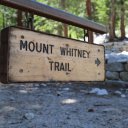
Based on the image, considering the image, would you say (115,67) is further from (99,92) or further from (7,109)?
(7,109)

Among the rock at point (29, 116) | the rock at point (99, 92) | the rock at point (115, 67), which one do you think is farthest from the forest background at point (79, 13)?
the rock at point (29, 116)

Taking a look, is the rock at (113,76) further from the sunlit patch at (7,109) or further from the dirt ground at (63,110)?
the sunlit patch at (7,109)

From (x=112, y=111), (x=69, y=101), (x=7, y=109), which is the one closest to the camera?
(x=112, y=111)

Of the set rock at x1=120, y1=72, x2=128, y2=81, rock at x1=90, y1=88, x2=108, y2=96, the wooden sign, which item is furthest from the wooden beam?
→ rock at x1=120, y1=72, x2=128, y2=81

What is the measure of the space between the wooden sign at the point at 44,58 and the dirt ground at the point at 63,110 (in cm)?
217

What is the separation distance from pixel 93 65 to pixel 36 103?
3.89 m

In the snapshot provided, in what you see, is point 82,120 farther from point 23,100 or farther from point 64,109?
point 23,100

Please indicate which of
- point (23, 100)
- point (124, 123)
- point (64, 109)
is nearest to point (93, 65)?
point (124, 123)

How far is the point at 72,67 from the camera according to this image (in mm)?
2514

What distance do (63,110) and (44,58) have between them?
12.0ft

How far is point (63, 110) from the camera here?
19.0 feet

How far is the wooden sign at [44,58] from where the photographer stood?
6.54ft

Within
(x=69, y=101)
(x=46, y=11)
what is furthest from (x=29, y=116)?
(x=46, y=11)

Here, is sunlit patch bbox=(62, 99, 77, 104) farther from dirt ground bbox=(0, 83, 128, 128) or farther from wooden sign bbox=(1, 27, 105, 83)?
wooden sign bbox=(1, 27, 105, 83)
